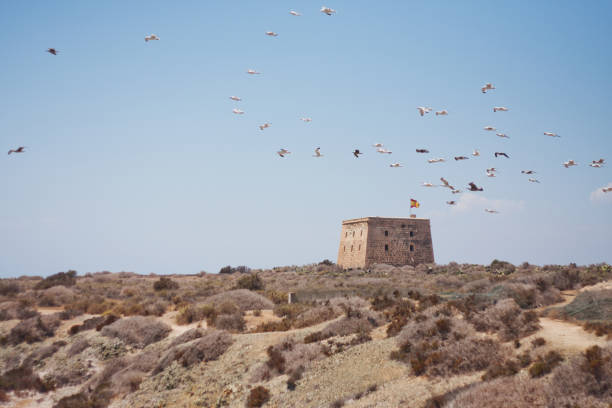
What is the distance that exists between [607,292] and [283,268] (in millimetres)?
56667

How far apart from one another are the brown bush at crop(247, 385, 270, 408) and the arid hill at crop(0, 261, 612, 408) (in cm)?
5

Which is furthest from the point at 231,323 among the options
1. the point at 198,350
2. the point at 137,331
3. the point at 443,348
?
the point at 443,348

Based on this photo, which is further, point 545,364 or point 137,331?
point 137,331

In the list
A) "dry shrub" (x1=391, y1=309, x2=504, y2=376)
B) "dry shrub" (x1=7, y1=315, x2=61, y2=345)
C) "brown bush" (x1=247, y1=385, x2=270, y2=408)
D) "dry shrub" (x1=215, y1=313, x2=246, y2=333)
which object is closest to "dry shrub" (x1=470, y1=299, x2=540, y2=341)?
"dry shrub" (x1=391, y1=309, x2=504, y2=376)

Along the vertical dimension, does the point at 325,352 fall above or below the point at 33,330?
above

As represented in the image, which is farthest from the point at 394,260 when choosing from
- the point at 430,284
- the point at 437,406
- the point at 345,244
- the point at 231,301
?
the point at 437,406

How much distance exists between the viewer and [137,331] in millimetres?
Answer: 25062

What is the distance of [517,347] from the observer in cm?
1286

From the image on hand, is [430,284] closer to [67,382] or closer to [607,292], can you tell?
[607,292]

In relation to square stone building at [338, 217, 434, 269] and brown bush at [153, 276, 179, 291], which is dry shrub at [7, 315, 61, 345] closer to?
brown bush at [153, 276, 179, 291]

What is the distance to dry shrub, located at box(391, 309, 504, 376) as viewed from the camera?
1249cm

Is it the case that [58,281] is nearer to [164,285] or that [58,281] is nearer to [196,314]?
[164,285]

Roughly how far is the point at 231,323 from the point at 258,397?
9.71 m

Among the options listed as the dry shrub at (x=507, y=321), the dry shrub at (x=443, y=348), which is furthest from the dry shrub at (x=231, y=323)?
the dry shrub at (x=507, y=321)
